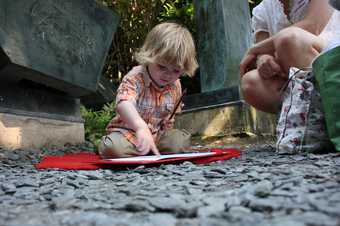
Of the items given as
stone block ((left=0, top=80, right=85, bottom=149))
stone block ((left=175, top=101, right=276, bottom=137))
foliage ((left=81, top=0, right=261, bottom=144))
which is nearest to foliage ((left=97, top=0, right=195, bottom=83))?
foliage ((left=81, top=0, right=261, bottom=144))

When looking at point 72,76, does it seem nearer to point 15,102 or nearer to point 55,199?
point 15,102

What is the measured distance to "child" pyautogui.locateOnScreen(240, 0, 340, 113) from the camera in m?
1.48

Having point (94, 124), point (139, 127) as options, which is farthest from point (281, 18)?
point (94, 124)

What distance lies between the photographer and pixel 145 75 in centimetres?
178

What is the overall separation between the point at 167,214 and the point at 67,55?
1.84 m

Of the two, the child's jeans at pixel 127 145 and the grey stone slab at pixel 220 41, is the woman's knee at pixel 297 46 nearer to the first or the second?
the child's jeans at pixel 127 145

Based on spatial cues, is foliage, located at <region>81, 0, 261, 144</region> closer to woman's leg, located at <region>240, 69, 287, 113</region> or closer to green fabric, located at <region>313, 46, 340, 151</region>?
woman's leg, located at <region>240, 69, 287, 113</region>

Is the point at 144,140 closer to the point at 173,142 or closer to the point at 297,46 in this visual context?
the point at 173,142

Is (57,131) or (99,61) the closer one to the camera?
(57,131)

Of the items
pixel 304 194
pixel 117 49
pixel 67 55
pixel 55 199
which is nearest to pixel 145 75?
pixel 67 55

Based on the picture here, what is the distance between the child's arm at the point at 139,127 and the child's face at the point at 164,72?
0.22 m

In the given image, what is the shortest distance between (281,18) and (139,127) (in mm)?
898

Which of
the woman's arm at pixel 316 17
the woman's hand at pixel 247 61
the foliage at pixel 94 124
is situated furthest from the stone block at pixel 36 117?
the woman's arm at pixel 316 17

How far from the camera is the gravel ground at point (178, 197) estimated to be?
1.82 ft
